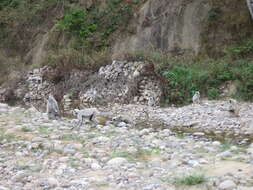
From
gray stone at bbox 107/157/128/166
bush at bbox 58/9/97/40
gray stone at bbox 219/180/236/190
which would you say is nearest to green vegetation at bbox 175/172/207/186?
gray stone at bbox 219/180/236/190

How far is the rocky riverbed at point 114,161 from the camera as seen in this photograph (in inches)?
175

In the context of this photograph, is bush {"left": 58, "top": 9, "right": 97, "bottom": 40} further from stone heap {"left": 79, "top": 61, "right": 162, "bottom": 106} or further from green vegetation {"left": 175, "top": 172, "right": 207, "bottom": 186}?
green vegetation {"left": 175, "top": 172, "right": 207, "bottom": 186}

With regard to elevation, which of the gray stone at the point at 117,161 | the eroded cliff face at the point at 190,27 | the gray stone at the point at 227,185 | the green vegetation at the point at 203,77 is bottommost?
the gray stone at the point at 117,161

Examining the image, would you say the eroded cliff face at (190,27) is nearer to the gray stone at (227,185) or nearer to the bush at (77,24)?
the bush at (77,24)

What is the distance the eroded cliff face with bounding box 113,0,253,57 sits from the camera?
54.4 ft

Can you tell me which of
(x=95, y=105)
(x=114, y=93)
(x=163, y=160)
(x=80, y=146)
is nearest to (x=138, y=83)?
(x=114, y=93)

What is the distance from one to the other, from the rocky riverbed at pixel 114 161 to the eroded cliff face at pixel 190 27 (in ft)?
30.5

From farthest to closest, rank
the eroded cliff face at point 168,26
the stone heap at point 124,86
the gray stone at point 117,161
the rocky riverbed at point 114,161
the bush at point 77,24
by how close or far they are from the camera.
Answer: the bush at point 77,24 → the eroded cliff face at point 168,26 → the stone heap at point 124,86 → the gray stone at point 117,161 → the rocky riverbed at point 114,161

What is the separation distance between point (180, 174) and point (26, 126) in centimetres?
483

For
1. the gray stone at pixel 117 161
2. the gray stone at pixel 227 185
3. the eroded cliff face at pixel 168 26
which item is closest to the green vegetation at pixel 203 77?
the eroded cliff face at pixel 168 26

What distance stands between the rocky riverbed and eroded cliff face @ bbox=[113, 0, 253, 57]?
Answer: 9293 millimetres

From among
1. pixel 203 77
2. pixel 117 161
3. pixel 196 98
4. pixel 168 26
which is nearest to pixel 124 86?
pixel 203 77

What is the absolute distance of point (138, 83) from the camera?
1405 centimetres

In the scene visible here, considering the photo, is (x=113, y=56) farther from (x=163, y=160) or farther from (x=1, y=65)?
(x=163, y=160)
